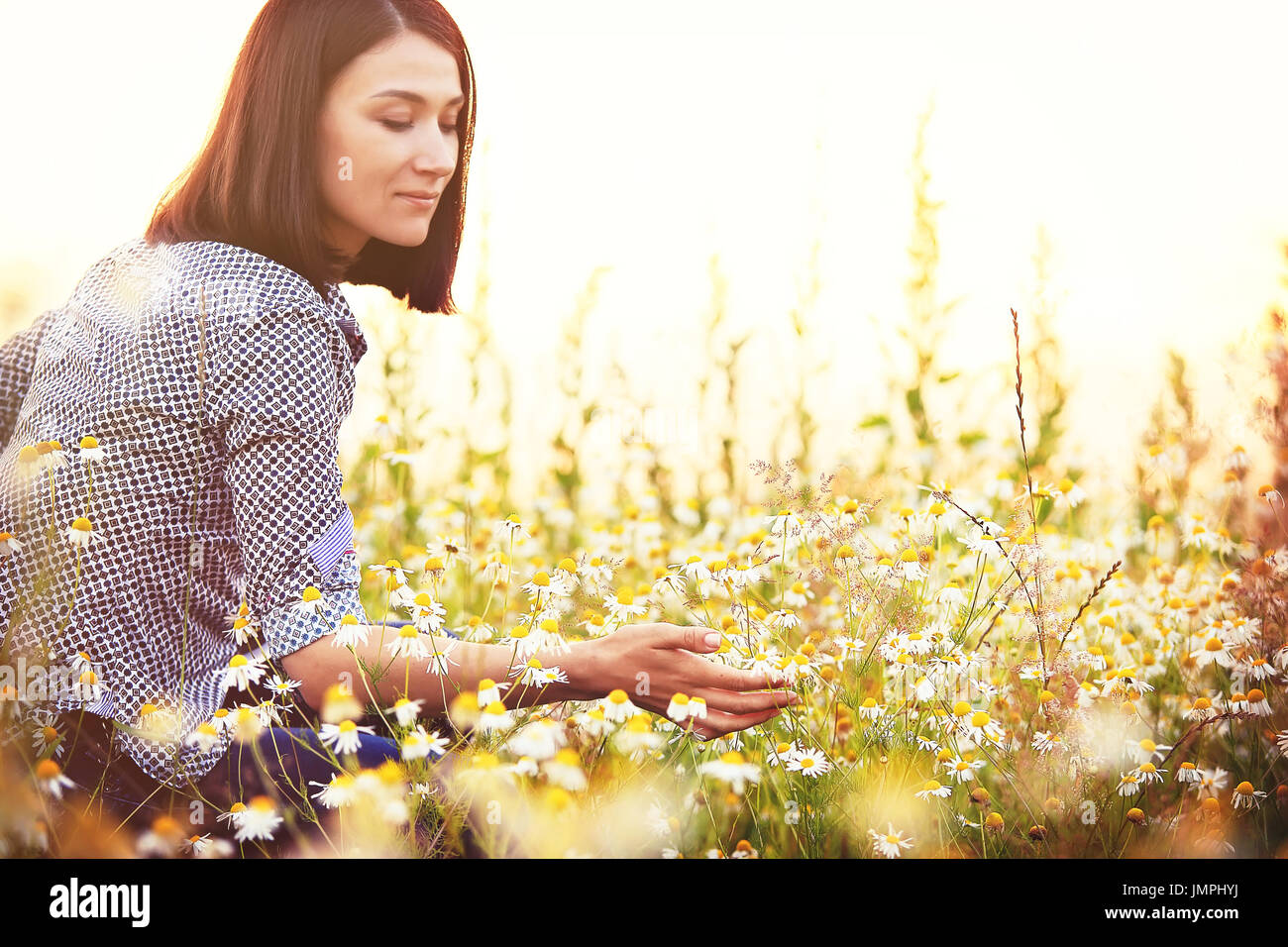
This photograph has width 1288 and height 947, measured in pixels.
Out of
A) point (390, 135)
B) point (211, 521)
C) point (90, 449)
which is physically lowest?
point (211, 521)

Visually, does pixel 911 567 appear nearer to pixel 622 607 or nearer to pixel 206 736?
pixel 622 607

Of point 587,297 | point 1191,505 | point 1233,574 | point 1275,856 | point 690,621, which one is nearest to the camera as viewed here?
point 1275,856

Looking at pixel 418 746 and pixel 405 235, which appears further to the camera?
pixel 405 235

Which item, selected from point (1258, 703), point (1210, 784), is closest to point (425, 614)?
point (1210, 784)

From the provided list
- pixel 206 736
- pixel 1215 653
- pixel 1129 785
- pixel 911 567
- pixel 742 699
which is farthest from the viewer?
pixel 1215 653

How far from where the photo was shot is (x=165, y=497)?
1.23 metres

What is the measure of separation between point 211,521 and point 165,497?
0.07 meters

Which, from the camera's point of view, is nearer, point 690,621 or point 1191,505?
point 690,621
